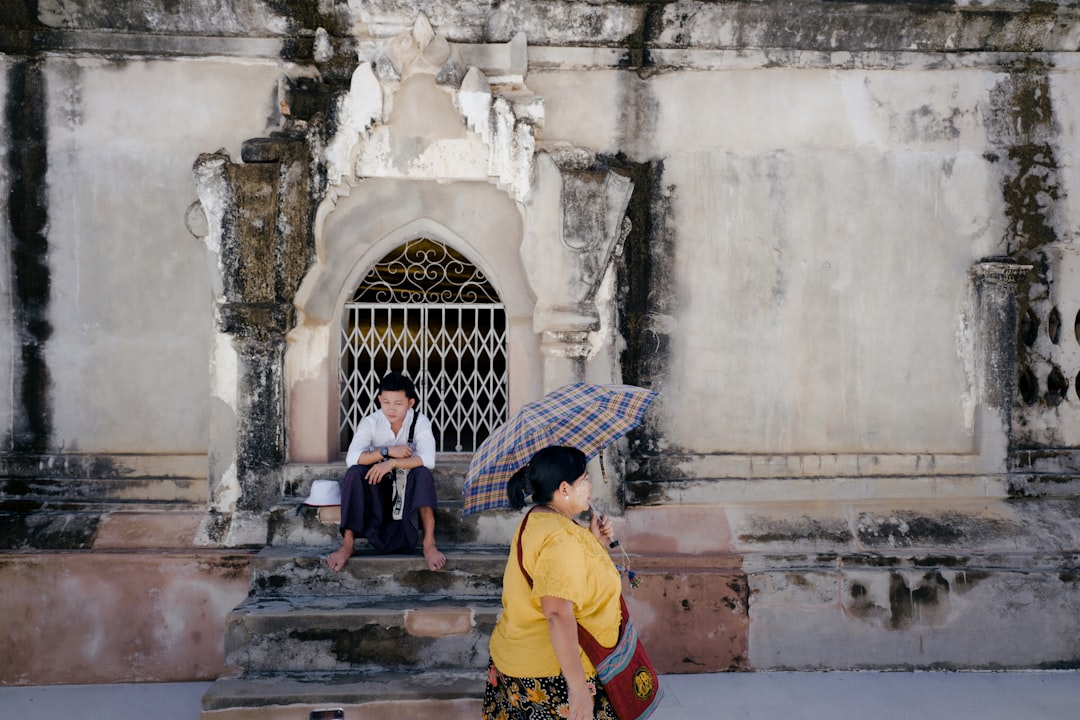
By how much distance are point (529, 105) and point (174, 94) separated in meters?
A: 2.35

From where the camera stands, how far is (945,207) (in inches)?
232

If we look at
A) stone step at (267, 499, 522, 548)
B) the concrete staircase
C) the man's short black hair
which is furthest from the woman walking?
stone step at (267, 499, 522, 548)

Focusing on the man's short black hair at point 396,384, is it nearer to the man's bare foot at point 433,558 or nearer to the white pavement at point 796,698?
the man's bare foot at point 433,558

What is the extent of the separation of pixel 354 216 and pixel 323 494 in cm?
179

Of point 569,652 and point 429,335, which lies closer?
point 569,652

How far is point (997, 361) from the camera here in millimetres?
5852

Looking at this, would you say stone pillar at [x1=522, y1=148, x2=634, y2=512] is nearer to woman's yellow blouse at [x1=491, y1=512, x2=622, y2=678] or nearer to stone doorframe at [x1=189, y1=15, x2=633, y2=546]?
stone doorframe at [x1=189, y1=15, x2=633, y2=546]

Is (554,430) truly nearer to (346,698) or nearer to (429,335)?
(346,698)

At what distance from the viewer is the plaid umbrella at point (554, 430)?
3.27 m

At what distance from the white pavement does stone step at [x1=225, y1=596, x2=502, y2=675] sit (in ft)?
2.03

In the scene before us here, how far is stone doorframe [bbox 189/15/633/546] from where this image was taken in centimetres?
530

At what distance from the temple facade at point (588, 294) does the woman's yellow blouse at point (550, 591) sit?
2.42m

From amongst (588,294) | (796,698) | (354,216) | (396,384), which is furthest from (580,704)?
(354,216)

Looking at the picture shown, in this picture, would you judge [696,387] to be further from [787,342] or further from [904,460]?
Answer: [904,460]
